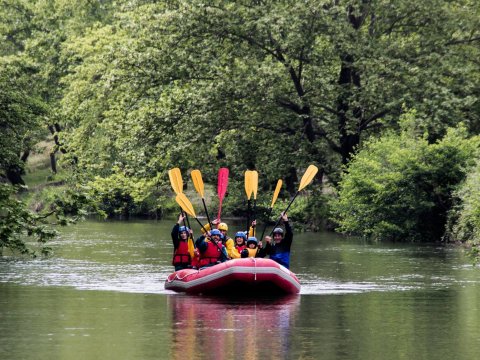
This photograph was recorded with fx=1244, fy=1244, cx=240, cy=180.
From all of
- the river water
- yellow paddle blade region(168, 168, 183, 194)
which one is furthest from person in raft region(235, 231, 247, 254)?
yellow paddle blade region(168, 168, 183, 194)

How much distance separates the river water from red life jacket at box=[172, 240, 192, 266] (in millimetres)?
679

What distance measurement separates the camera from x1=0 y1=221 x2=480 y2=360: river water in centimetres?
1717

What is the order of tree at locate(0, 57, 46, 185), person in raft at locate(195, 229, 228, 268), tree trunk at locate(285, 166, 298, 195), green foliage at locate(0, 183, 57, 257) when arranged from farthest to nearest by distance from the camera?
1. tree trunk at locate(285, 166, 298, 195)
2. tree at locate(0, 57, 46, 185)
3. person in raft at locate(195, 229, 228, 268)
4. green foliage at locate(0, 183, 57, 257)

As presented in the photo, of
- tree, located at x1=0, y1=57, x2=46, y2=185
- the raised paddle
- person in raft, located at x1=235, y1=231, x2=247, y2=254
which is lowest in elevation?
person in raft, located at x1=235, y1=231, x2=247, y2=254

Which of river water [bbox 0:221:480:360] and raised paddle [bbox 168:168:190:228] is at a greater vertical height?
raised paddle [bbox 168:168:190:228]

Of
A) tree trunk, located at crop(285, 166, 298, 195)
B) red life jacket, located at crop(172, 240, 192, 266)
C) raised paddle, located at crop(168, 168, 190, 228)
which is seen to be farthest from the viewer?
tree trunk, located at crop(285, 166, 298, 195)

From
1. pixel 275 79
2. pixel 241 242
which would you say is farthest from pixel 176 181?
pixel 275 79

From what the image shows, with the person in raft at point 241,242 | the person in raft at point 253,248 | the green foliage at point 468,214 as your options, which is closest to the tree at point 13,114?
the person in raft at point 241,242

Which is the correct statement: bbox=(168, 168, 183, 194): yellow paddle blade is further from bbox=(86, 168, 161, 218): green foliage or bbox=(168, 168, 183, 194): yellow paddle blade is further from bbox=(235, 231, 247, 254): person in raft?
bbox=(86, 168, 161, 218): green foliage

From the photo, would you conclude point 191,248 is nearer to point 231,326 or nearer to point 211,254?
point 211,254

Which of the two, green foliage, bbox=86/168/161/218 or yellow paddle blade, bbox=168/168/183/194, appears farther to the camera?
green foliage, bbox=86/168/161/218

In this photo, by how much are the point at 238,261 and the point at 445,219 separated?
682 inches

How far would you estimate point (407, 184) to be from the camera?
3884cm

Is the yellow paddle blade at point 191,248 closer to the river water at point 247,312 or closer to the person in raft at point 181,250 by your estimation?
the person in raft at point 181,250
